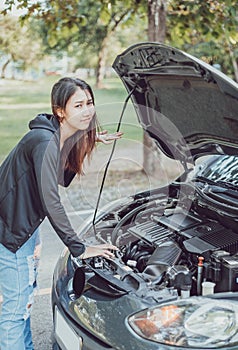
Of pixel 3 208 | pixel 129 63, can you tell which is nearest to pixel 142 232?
pixel 3 208

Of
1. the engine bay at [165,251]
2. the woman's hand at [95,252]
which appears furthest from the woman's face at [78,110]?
the engine bay at [165,251]

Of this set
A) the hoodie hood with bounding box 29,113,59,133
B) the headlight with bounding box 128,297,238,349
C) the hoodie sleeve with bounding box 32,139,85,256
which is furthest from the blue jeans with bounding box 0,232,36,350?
the headlight with bounding box 128,297,238,349

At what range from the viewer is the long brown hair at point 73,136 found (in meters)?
2.64

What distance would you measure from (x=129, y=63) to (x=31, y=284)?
156cm

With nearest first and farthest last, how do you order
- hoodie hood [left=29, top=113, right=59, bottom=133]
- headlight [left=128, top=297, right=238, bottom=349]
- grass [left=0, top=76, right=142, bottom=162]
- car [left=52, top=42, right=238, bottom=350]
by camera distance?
1. headlight [left=128, top=297, right=238, bottom=349]
2. car [left=52, top=42, right=238, bottom=350]
3. hoodie hood [left=29, top=113, right=59, bottom=133]
4. grass [left=0, top=76, right=142, bottom=162]

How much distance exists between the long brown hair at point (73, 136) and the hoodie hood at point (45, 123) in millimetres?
35

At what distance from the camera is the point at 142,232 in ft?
10.3

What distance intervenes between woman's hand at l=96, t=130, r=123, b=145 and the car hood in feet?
1.49

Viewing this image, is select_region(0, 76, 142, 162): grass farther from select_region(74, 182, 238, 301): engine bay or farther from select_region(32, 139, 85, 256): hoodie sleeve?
select_region(74, 182, 238, 301): engine bay

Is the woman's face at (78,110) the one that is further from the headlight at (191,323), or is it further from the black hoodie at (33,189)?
the headlight at (191,323)

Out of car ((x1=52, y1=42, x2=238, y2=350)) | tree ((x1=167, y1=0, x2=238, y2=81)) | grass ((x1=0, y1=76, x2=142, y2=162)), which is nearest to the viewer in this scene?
car ((x1=52, y1=42, x2=238, y2=350))

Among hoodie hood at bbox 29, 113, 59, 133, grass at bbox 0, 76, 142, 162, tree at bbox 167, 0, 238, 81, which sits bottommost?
grass at bbox 0, 76, 142, 162

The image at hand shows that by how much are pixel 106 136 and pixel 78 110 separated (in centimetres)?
50

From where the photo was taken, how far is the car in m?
2.13
